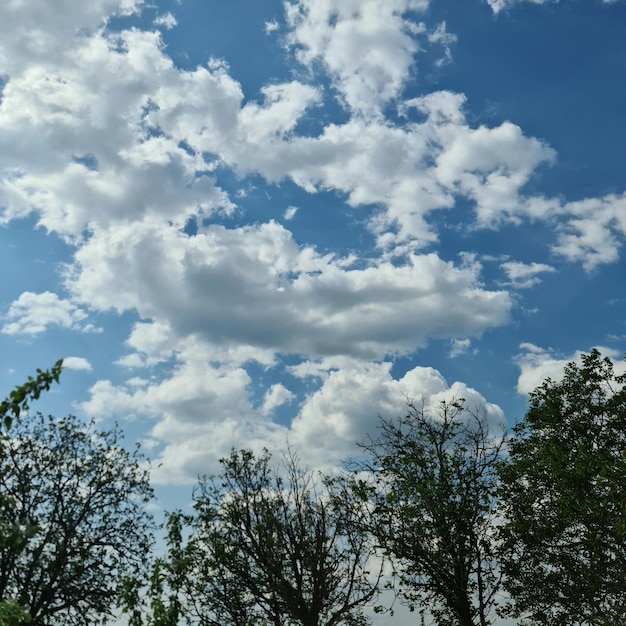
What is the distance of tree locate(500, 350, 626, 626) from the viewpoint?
3250 cm

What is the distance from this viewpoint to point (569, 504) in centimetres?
3247

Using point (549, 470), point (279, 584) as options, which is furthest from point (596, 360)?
point (279, 584)

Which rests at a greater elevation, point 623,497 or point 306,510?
point 623,497

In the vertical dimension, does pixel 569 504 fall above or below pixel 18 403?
above

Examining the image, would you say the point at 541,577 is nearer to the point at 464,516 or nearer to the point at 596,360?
the point at 464,516

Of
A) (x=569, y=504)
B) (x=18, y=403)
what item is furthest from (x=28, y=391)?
(x=569, y=504)

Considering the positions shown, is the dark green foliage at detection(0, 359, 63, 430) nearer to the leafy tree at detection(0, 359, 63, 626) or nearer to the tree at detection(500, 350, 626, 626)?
the leafy tree at detection(0, 359, 63, 626)

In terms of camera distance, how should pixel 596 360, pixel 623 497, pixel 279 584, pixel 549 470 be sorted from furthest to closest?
pixel 596 360
pixel 549 470
pixel 279 584
pixel 623 497

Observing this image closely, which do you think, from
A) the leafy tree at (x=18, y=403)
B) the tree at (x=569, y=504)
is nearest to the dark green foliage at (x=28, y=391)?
the leafy tree at (x=18, y=403)

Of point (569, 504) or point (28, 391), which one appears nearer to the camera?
point (28, 391)

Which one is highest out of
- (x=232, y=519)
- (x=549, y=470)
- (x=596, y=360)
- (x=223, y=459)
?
(x=596, y=360)

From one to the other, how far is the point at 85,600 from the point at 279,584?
11881 mm

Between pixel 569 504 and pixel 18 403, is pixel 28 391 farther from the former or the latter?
pixel 569 504

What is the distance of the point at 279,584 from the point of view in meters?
32.5
